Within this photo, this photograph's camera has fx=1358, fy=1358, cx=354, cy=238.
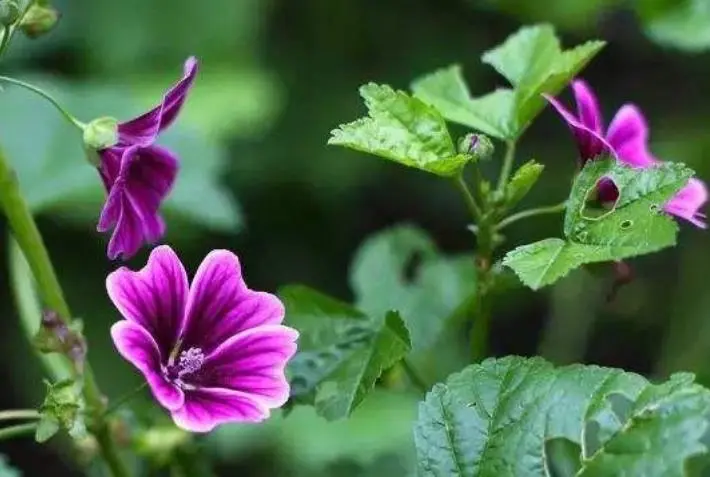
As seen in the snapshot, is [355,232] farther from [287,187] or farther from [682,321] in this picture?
[682,321]

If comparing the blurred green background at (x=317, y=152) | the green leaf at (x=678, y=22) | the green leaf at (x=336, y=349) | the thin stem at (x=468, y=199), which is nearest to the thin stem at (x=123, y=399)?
the green leaf at (x=336, y=349)

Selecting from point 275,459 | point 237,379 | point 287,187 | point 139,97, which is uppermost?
point 237,379

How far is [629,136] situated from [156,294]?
48 cm

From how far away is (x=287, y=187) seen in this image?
9.86 ft

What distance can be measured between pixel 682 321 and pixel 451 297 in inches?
34.8

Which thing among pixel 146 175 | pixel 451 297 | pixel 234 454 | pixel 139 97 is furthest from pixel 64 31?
pixel 146 175

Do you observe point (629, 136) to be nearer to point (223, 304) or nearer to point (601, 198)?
point (601, 198)

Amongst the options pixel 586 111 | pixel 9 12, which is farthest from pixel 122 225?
pixel 586 111

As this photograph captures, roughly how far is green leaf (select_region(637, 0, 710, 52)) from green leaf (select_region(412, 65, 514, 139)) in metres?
0.44

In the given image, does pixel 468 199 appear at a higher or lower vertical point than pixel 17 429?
higher

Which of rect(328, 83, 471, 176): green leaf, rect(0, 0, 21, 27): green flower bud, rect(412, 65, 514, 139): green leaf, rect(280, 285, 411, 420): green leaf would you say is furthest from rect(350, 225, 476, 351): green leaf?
rect(0, 0, 21, 27): green flower bud

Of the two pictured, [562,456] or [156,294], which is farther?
[562,456]

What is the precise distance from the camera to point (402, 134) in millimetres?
1052

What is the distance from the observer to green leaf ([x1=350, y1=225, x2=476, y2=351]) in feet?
4.69
